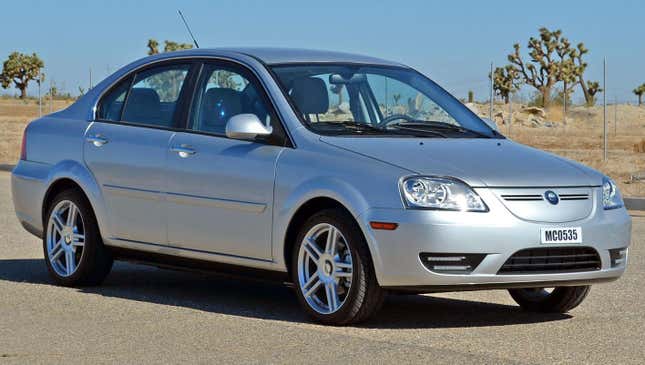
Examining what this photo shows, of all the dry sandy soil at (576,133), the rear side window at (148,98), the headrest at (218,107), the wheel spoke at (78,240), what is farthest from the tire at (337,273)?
the dry sandy soil at (576,133)

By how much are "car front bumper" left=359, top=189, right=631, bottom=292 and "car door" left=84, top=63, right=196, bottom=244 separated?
195 centimetres

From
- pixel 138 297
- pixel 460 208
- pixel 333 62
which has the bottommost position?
pixel 138 297

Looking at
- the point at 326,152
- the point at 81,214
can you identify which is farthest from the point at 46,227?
the point at 326,152

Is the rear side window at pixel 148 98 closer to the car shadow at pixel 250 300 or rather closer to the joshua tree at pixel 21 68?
the car shadow at pixel 250 300

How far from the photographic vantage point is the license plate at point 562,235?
7539 millimetres

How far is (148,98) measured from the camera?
9508mm

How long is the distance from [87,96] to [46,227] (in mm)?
980

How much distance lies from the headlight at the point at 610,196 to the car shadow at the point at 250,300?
2.65 ft

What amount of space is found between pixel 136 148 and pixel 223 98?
2.33 feet

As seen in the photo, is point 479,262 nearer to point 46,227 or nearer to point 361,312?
point 361,312

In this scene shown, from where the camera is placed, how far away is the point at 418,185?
294 inches

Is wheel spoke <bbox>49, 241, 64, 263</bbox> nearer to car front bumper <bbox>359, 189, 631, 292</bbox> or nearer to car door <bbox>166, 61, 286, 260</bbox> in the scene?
car door <bbox>166, 61, 286, 260</bbox>

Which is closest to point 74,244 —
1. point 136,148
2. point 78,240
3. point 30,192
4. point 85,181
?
point 78,240

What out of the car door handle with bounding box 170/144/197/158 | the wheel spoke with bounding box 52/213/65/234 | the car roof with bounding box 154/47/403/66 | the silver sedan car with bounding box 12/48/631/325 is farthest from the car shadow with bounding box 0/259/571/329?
the car roof with bounding box 154/47/403/66
